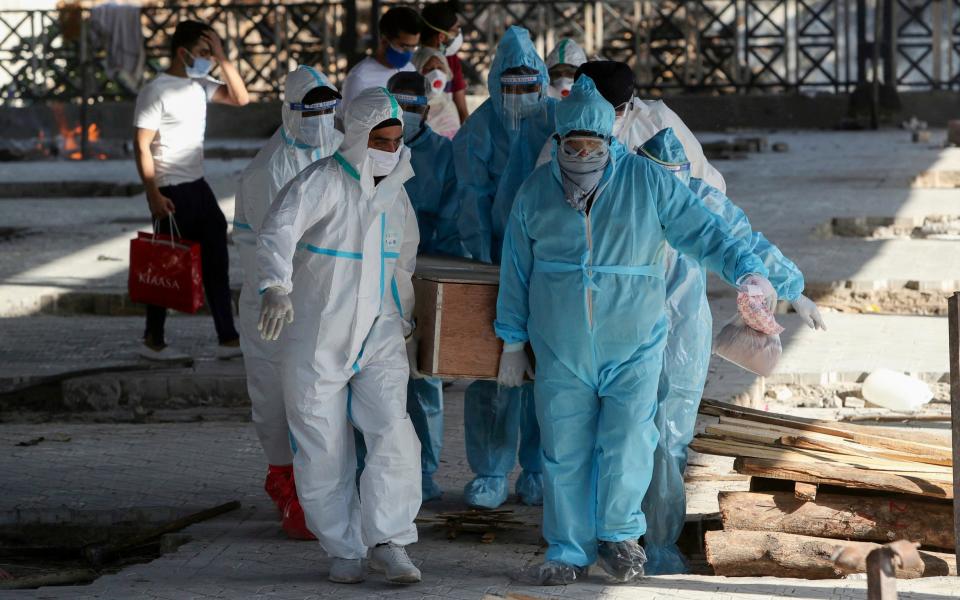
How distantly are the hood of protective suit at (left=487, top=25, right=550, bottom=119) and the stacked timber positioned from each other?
1.66 metres

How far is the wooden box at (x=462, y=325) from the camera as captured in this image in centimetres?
548

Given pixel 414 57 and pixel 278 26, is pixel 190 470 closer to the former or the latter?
pixel 414 57

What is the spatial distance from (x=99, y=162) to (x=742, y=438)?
1660 cm

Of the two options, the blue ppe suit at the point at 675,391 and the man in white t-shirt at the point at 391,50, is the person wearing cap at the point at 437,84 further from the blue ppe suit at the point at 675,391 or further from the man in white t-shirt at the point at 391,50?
the blue ppe suit at the point at 675,391

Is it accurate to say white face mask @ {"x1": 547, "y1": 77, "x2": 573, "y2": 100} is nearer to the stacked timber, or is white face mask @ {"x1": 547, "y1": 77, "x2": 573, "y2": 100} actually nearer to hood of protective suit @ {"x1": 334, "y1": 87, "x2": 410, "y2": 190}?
hood of protective suit @ {"x1": 334, "y1": 87, "x2": 410, "y2": 190}

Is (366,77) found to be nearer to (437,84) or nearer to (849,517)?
(437,84)

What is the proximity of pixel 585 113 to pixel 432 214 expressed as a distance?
1.77 meters

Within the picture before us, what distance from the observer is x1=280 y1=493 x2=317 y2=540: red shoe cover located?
5887 millimetres

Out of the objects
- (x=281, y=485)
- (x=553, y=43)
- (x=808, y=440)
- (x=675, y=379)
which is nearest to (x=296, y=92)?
(x=281, y=485)

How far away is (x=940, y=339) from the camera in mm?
9148

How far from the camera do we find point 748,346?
521 centimetres

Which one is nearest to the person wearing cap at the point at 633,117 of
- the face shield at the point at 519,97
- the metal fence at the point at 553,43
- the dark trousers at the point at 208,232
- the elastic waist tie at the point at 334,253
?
the face shield at the point at 519,97

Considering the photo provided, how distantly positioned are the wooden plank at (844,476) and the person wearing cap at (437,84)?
11.5 feet

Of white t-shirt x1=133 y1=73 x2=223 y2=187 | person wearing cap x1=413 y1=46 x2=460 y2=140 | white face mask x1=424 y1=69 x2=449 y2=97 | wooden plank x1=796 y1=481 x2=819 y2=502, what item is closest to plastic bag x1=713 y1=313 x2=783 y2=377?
wooden plank x1=796 y1=481 x2=819 y2=502
